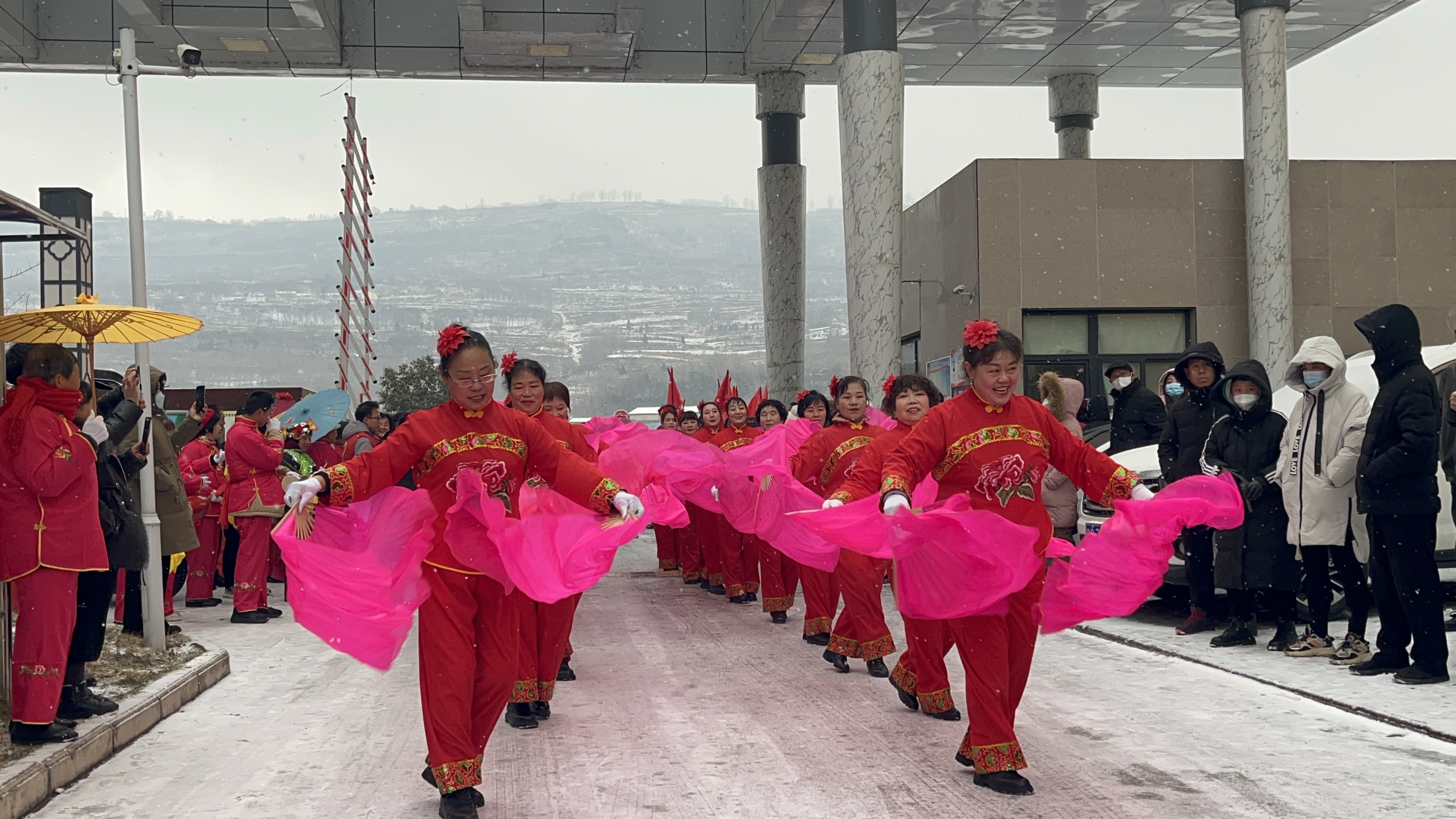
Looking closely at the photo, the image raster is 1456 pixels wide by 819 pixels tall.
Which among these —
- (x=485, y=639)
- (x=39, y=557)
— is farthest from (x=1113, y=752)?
(x=39, y=557)

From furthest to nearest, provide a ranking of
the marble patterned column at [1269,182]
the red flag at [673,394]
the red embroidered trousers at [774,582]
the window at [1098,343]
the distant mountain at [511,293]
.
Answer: the distant mountain at [511,293], the window at [1098,343], the marble patterned column at [1269,182], the red flag at [673,394], the red embroidered trousers at [774,582]

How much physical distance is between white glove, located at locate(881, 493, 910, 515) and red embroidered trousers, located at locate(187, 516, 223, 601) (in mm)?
9617

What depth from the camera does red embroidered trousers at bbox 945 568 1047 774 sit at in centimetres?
555

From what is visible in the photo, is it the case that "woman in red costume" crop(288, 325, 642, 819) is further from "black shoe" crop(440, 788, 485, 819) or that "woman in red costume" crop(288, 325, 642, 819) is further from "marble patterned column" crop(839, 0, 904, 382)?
"marble patterned column" crop(839, 0, 904, 382)

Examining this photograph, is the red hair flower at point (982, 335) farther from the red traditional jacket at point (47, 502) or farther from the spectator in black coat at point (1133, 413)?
the spectator in black coat at point (1133, 413)

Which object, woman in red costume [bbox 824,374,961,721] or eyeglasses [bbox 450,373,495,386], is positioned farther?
woman in red costume [bbox 824,374,961,721]

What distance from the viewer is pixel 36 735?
618 cm

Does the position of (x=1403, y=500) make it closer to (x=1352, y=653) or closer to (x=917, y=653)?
(x=1352, y=653)

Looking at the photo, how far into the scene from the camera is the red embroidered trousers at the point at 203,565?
1318cm

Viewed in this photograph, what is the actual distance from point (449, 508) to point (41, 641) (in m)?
2.33

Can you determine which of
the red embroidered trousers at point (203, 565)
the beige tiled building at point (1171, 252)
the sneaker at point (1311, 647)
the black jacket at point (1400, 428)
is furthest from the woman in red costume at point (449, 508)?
the beige tiled building at point (1171, 252)

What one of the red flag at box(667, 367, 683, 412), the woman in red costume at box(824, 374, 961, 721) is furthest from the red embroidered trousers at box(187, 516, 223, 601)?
the woman in red costume at box(824, 374, 961, 721)

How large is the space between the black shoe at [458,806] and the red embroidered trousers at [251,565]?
725 centimetres

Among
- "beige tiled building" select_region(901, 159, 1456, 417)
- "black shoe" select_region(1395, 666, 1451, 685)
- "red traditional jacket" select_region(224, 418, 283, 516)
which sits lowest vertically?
"black shoe" select_region(1395, 666, 1451, 685)
